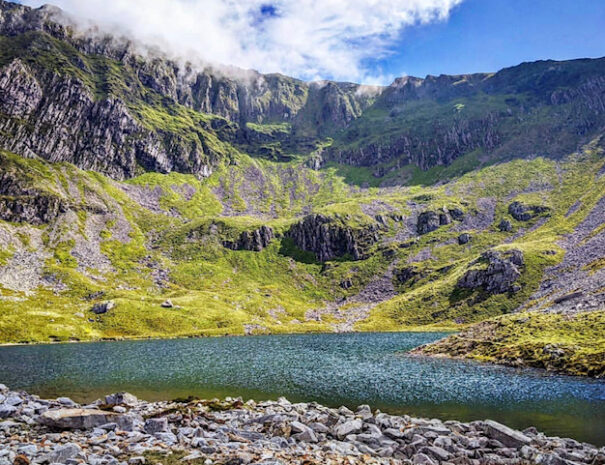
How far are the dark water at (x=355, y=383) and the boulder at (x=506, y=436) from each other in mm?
8155

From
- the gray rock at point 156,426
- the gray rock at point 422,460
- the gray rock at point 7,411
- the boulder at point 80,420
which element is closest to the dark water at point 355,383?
the gray rock at point 422,460

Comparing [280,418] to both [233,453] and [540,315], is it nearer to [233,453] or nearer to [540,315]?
[233,453]

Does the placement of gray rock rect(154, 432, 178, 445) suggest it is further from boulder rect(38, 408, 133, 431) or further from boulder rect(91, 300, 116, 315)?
boulder rect(91, 300, 116, 315)

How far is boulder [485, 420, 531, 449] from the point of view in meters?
27.9

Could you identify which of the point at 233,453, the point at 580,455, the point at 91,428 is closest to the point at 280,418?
the point at 233,453

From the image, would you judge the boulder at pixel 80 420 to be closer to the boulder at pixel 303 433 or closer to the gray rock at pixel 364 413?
the boulder at pixel 303 433

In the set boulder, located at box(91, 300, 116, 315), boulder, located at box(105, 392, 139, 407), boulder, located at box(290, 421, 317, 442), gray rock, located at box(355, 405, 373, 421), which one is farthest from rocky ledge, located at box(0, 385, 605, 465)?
boulder, located at box(91, 300, 116, 315)

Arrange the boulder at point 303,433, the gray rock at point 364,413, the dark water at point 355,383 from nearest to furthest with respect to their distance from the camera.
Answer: the boulder at point 303,433
the gray rock at point 364,413
the dark water at point 355,383

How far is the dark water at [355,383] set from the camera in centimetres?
4197

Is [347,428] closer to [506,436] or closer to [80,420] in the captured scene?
[506,436]

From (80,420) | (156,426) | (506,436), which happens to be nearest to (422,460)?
(506,436)

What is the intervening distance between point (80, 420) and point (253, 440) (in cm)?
1219

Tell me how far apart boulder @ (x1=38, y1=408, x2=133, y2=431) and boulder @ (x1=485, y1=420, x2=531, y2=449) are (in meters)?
26.8

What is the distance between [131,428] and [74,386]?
40925 mm
